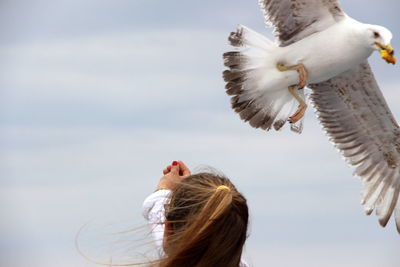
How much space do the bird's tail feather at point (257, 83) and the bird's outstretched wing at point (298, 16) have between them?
18cm

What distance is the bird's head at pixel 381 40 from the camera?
5.38 m

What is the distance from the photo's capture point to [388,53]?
17.7 ft

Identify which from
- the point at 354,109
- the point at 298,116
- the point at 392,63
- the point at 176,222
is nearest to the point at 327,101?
the point at 354,109

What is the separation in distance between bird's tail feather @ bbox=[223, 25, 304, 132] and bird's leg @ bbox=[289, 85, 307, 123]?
0.15 feet

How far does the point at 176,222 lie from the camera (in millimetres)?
1720

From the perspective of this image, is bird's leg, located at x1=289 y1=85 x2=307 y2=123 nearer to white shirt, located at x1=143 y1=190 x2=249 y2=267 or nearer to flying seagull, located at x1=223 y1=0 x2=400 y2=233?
flying seagull, located at x1=223 y1=0 x2=400 y2=233

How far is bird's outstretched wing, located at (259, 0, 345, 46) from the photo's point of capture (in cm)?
600

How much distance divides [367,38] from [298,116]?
1068 millimetres

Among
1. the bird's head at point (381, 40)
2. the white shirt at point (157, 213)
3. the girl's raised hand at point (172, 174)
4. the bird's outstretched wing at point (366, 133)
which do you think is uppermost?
the bird's head at point (381, 40)

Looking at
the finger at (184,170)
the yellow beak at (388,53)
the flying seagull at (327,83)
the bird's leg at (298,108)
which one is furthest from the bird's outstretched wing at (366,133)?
the finger at (184,170)

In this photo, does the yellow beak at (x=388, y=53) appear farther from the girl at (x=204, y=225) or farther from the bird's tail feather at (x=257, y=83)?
the girl at (x=204, y=225)

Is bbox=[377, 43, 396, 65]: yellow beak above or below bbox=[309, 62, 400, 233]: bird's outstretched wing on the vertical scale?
above

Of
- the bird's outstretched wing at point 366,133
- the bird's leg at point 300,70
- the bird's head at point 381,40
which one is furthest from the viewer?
the bird's outstretched wing at point 366,133

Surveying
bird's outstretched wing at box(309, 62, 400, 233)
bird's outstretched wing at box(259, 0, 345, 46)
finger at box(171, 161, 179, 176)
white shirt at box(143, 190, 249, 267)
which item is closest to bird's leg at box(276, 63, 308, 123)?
bird's outstretched wing at box(259, 0, 345, 46)
